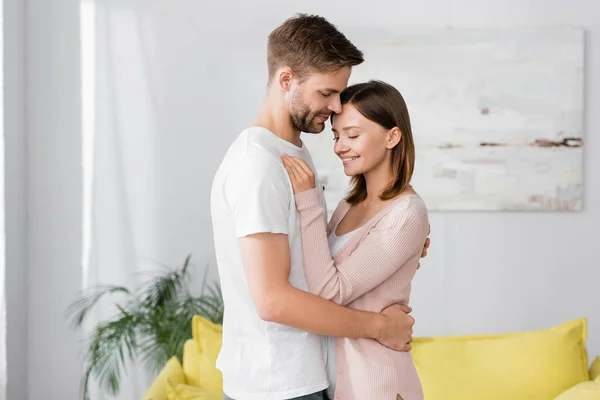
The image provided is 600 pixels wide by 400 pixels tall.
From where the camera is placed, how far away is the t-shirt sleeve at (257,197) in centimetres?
146

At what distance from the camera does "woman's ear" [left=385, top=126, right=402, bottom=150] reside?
1.76m

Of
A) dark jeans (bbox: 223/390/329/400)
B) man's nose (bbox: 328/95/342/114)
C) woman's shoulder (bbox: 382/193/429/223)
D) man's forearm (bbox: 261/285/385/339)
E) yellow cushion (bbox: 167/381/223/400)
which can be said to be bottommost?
yellow cushion (bbox: 167/381/223/400)

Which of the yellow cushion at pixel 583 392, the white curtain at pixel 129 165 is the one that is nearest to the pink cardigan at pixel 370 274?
the yellow cushion at pixel 583 392

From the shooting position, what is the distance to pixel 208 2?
11.2 ft

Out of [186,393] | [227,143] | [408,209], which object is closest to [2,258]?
[227,143]

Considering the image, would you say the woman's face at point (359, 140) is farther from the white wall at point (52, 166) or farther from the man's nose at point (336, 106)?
the white wall at point (52, 166)

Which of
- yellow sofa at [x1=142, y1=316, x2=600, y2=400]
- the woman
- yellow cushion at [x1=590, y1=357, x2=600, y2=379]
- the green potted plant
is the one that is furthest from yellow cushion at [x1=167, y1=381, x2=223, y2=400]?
yellow cushion at [x1=590, y1=357, x2=600, y2=379]

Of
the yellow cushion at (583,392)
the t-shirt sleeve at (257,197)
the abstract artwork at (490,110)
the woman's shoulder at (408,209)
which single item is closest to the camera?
the t-shirt sleeve at (257,197)

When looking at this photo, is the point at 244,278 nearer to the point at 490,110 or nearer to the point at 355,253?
the point at 355,253

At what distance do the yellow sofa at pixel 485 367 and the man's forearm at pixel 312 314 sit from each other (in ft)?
3.33

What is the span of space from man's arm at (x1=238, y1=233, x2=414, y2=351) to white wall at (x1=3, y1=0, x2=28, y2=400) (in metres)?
2.20

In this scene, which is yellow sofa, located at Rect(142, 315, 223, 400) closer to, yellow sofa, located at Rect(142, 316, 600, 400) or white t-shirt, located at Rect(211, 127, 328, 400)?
yellow sofa, located at Rect(142, 316, 600, 400)

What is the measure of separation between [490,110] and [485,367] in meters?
1.33

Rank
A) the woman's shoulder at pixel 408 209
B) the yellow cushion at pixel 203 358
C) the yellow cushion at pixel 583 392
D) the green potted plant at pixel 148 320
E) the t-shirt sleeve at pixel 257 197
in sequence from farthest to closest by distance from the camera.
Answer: the green potted plant at pixel 148 320 → the yellow cushion at pixel 203 358 → the yellow cushion at pixel 583 392 → the woman's shoulder at pixel 408 209 → the t-shirt sleeve at pixel 257 197
